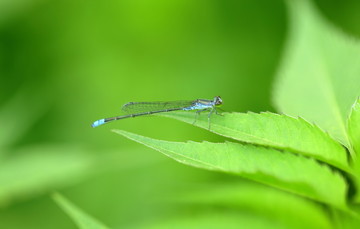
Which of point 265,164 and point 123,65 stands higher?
point 123,65

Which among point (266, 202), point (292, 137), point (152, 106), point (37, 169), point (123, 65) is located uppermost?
point (123, 65)

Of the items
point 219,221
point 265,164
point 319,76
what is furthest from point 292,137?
point 319,76

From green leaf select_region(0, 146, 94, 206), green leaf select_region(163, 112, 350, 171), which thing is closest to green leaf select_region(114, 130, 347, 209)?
green leaf select_region(163, 112, 350, 171)

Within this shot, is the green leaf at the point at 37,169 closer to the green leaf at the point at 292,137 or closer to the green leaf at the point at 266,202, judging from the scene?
the green leaf at the point at 266,202

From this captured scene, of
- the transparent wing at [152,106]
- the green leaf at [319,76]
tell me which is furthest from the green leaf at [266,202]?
the transparent wing at [152,106]

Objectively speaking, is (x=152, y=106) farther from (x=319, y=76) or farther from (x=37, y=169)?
(x=319, y=76)

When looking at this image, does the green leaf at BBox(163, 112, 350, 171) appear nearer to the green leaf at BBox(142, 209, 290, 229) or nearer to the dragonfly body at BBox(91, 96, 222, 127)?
the green leaf at BBox(142, 209, 290, 229)
